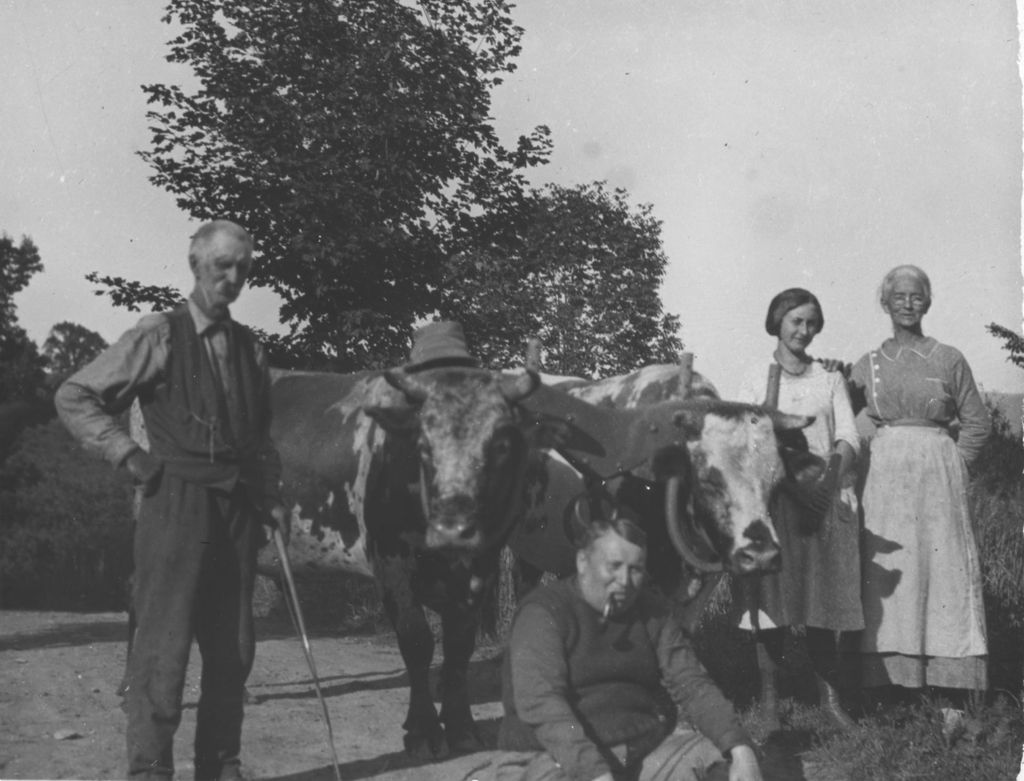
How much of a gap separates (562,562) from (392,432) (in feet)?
5.80

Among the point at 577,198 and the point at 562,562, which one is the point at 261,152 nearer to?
the point at 577,198

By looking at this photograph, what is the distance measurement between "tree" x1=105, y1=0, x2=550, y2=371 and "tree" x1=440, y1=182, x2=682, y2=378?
463 mm

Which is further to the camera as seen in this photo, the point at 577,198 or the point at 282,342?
the point at 577,198

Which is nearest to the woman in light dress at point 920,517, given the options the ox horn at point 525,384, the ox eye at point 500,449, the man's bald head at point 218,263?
the ox horn at point 525,384

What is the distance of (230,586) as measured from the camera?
17.5 ft

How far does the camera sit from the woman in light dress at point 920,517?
275 inches

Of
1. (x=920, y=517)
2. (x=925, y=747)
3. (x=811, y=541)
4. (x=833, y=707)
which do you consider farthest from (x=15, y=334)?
(x=925, y=747)

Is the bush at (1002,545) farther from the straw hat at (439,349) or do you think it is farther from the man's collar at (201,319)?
the man's collar at (201,319)

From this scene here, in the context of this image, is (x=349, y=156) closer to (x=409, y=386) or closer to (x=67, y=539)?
→ (x=409, y=386)

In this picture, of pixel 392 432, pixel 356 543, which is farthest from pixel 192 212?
pixel 392 432

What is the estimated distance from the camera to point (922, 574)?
7.07 meters

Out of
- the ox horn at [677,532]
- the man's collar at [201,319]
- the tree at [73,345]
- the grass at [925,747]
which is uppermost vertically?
the tree at [73,345]

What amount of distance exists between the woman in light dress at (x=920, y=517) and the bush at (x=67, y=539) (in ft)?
34.1

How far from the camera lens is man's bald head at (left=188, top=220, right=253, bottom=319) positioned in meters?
5.25
